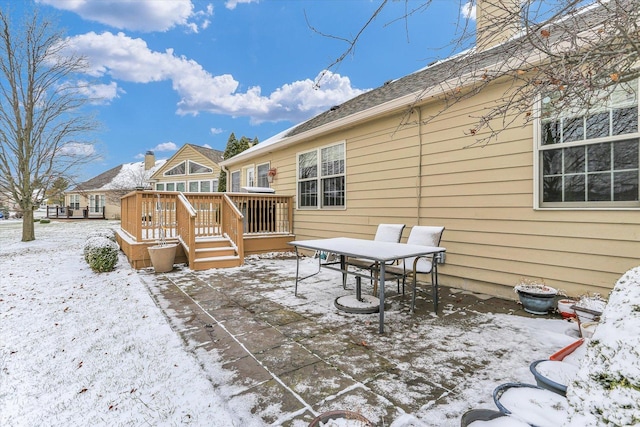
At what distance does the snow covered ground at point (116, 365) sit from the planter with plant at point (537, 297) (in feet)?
0.70

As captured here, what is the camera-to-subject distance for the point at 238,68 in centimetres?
2083

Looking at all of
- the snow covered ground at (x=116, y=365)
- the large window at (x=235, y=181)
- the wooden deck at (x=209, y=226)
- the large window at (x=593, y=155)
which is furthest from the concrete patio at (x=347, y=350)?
the large window at (x=235, y=181)

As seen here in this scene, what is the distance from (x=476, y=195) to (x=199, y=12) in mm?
12773

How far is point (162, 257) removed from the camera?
5.70 metres

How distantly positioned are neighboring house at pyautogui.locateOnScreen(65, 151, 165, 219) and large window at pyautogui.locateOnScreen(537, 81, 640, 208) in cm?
2468

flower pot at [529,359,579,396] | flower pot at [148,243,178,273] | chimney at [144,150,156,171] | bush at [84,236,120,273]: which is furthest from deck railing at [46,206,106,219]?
flower pot at [529,359,579,396]

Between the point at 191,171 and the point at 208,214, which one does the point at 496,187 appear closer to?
the point at 208,214

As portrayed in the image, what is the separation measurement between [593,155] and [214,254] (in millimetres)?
6167

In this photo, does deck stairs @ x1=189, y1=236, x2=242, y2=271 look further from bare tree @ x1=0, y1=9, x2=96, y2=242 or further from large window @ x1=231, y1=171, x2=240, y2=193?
bare tree @ x1=0, y1=9, x2=96, y2=242

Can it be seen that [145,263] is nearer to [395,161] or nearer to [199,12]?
[395,161]

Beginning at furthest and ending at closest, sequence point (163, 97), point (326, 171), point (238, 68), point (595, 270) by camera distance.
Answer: point (163, 97)
point (238, 68)
point (326, 171)
point (595, 270)

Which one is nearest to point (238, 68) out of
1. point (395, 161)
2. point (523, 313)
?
point (395, 161)

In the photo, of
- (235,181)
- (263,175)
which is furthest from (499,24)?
(235,181)

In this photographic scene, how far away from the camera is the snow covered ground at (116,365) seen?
5.99 ft
